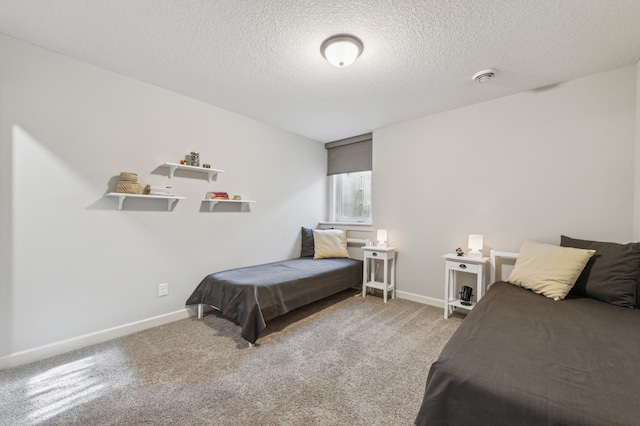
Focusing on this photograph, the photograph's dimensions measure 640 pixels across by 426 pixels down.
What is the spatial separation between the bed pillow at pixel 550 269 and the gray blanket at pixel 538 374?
38 centimetres

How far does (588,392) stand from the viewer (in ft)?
2.86

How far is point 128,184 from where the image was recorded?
7.29 ft

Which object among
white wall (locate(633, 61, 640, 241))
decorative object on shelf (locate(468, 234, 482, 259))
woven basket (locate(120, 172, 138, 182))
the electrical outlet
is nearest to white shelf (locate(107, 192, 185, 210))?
woven basket (locate(120, 172, 138, 182))

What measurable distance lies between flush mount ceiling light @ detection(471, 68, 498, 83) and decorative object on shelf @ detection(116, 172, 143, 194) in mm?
3143

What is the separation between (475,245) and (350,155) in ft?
7.49

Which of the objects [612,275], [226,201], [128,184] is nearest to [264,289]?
[226,201]

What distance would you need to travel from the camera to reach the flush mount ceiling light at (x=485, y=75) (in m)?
2.18

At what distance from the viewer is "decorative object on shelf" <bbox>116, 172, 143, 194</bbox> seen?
221 centimetres

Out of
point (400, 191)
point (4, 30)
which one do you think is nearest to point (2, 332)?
point (4, 30)

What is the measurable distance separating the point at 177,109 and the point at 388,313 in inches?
125

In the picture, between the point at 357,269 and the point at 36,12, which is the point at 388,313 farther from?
the point at 36,12

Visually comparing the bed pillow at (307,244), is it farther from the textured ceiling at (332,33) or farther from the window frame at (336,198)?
the textured ceiling at (332,33)

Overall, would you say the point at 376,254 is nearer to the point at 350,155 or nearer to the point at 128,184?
the point at 350,155

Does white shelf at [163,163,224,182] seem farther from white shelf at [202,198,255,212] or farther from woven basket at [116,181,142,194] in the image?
woven basket at [116,181,142,194]
